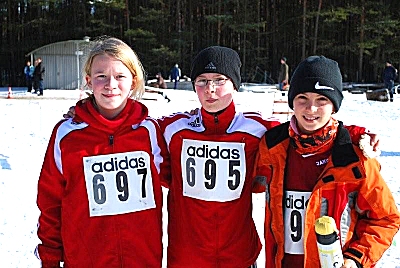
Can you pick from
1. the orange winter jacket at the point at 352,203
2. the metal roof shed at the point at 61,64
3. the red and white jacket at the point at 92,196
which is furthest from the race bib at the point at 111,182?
the metal roof shed at the point at 61,64

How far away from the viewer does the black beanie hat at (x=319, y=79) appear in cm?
237

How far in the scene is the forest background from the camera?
32.1 meters

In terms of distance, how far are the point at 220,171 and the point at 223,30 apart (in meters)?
34.8

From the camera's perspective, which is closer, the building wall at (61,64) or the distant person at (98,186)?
the distant person at (98,186)

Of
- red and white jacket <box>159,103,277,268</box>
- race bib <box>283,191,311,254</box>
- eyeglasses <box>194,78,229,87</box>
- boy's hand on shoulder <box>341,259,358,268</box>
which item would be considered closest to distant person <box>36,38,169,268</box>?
red and white jacket <box>159,103,277,268</box>

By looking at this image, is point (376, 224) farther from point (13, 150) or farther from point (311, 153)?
point (13, 150)

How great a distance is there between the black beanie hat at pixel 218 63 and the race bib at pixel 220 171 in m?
0.40

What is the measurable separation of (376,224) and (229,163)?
81 centimetres

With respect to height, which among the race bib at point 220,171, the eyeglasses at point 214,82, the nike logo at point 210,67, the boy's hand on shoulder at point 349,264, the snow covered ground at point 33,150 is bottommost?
the snow covered ground at point 33,150

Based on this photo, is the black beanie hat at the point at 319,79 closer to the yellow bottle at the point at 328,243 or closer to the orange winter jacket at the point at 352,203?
the orange winter jacket at the point at 352,203

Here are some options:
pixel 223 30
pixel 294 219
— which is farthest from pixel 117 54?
pixel 223 30

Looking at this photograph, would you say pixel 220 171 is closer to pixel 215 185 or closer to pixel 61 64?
pixel 215 185

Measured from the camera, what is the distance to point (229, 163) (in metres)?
2.63

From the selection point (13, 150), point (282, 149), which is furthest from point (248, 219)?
point (13, 150)
